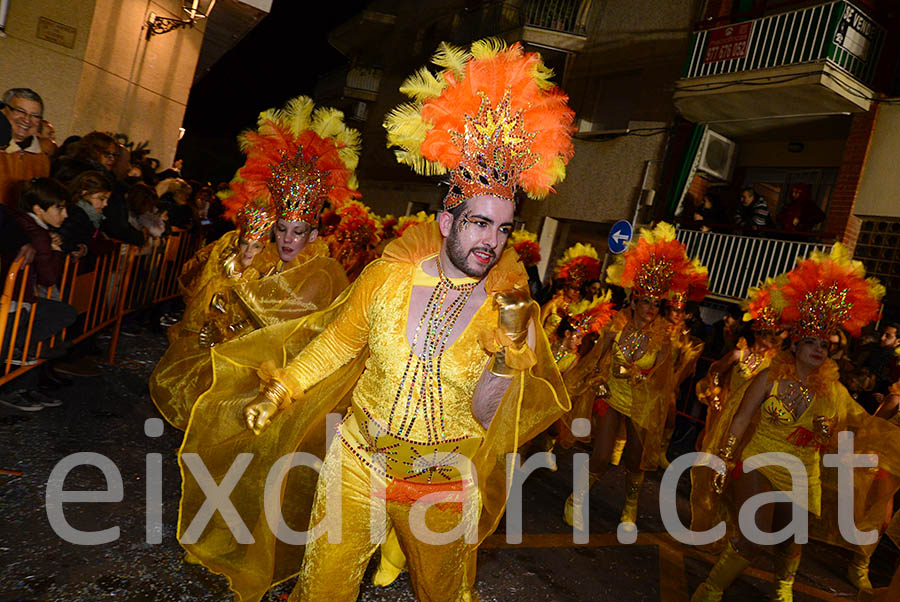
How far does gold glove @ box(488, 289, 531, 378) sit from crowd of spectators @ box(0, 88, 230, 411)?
382 centimetres

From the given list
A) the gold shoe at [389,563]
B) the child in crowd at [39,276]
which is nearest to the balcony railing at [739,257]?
the gold shoe at [389,563]

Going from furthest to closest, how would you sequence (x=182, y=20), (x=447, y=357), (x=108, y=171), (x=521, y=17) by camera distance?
(x=521, y=17) < (x=182, y=20) < (x=108, y=171) < (x=447, y=357)

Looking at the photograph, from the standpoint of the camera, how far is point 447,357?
99.4 inches

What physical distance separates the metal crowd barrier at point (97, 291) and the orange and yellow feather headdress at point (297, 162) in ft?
5.47

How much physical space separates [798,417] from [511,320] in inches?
120

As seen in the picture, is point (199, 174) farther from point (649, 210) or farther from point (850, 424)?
point (850, 424)

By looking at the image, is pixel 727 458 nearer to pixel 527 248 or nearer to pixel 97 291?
pixel 97 291

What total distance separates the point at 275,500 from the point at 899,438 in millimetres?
4661

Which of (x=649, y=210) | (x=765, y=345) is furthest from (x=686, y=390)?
(x=649, y=210)

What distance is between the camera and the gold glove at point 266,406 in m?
2.51

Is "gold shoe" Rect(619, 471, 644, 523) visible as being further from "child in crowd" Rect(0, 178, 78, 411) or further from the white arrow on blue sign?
the white arrow on blue sign

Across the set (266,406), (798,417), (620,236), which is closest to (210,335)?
(266,406)

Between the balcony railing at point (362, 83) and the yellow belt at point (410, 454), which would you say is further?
the balcony railing at point (362, 83)

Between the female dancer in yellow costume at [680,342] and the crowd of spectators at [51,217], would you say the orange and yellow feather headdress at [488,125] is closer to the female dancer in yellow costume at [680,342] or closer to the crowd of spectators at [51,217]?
the crowd of spectators at [51,217]
